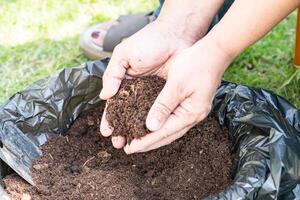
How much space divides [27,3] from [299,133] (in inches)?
71.0

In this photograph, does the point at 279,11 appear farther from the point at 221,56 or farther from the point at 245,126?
the point at 245,126

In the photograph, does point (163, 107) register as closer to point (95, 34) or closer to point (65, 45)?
point (95, 34)

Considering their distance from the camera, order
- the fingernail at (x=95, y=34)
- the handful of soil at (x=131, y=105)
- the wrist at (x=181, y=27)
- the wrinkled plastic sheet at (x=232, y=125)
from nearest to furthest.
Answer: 1. the wrinkled plastic sheet at (x=232, y=125)
2. the handful of soil at (x=131, y=105)
3. the wrist at (x=181, y=27)
4. the fingernail at (x=95, y=34)

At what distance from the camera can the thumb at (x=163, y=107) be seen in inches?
52.4

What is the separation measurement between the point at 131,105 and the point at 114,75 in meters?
0.11

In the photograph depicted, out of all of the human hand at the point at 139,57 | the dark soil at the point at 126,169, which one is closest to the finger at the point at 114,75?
the human hand at the point at 139,57

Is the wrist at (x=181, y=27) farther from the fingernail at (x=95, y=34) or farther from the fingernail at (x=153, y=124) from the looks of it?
the fingernail at (x=95, y=34)

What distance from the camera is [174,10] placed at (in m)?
1.62

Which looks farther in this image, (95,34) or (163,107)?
(95,34)

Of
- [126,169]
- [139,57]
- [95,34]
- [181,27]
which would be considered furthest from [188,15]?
[95,34]

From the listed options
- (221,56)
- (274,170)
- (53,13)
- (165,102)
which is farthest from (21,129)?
(53,13)

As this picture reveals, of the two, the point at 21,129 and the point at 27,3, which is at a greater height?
the point at 21,129

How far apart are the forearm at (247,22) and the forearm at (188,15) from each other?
241 millimetres

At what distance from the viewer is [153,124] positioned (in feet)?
4.35
